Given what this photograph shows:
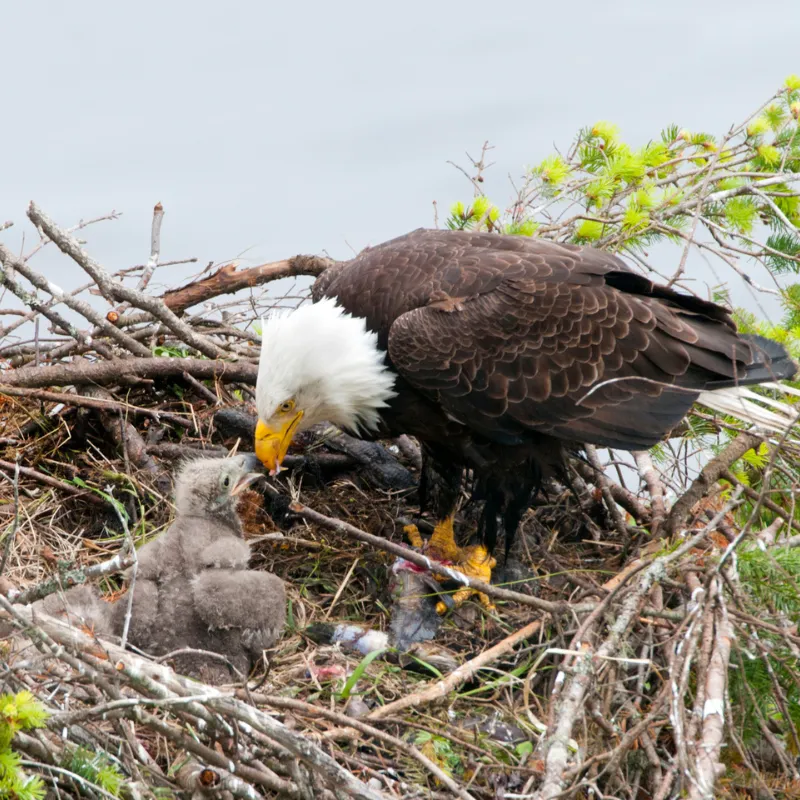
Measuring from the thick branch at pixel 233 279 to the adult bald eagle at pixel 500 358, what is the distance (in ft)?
2.69

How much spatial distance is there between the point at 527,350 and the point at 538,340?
0.06 m

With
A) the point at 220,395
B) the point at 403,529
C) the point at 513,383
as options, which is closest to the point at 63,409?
the point at 220,395

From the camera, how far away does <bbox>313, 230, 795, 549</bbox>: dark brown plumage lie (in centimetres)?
405

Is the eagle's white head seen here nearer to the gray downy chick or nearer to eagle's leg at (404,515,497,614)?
the gray downy chick

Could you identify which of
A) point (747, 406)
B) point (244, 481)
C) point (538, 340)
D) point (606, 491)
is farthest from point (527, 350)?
point (244, 481)

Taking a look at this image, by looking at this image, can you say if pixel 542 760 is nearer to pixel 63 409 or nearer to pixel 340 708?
pixel 340 708

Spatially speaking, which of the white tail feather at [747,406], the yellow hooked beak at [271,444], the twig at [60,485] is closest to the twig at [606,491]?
the white tail feather at [747,406]

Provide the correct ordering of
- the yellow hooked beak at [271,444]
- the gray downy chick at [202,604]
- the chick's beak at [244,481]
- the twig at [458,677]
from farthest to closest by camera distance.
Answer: the yellow hooked beak at [271,444] < the chick's beak at [244,481] < the gray downy chick at [202,604] < the twig at [458,677]

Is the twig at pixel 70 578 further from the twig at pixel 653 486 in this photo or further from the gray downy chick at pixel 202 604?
the twig at pixel 653 486

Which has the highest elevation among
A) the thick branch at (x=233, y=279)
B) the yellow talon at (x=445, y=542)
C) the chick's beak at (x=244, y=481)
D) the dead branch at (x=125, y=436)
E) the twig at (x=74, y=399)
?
the thick branch at (x=233, y=279)

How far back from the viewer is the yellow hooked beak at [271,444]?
13.6 ft

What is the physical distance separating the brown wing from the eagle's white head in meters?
0.13

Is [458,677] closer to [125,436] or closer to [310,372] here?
[310,372]

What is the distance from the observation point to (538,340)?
4117 millimetres
